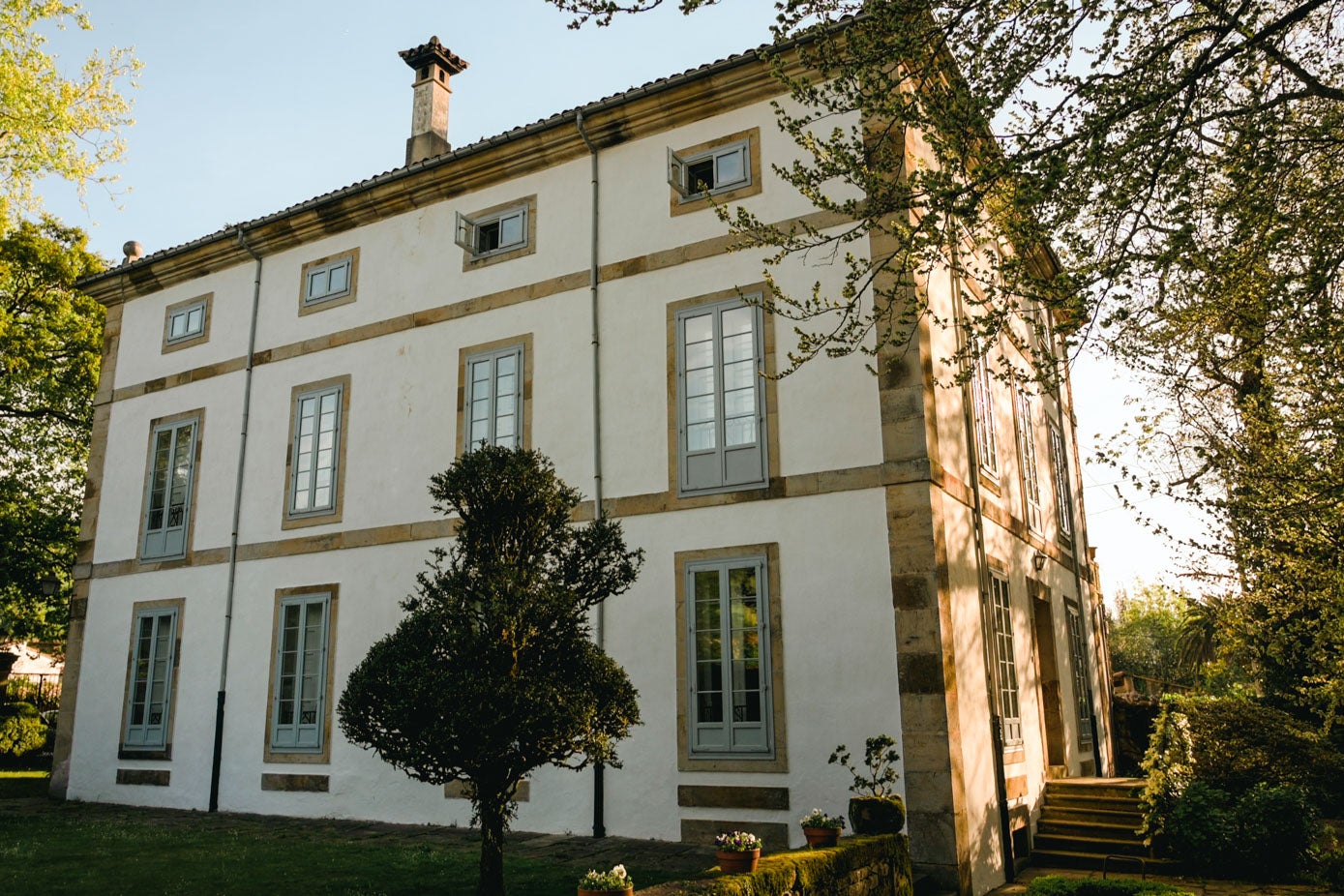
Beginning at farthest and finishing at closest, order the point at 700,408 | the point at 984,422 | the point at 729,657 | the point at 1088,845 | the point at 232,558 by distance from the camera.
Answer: the point at 232,558 < the point at 984,422 < the point at 700,408 < the point at 1088,845 < the point at 729,657

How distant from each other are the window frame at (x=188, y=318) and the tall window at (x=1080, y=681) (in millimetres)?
13557

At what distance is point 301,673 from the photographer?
513 inches

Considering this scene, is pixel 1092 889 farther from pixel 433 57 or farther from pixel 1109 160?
pixel 433 57

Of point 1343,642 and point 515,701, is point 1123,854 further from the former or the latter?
point 515,701

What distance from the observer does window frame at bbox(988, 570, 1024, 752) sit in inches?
424

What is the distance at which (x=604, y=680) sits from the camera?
7621 millimetres

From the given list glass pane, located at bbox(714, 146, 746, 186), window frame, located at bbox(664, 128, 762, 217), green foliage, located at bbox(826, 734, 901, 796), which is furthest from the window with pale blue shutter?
green foliage, located at bbox(826, 734, 901, 796)

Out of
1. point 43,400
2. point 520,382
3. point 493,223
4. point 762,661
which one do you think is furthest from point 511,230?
point 43,400

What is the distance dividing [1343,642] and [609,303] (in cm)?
804

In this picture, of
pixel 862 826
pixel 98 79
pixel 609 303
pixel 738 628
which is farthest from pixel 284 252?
pixel 862 826

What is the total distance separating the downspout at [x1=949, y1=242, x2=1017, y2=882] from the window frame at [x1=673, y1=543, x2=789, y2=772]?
7.10ft

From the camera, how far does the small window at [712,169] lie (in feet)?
37.8

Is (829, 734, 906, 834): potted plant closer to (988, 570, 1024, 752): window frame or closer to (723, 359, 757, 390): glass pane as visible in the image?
(988, 570, 1024, 752): window frame

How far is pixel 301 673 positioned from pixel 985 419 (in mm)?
9048
